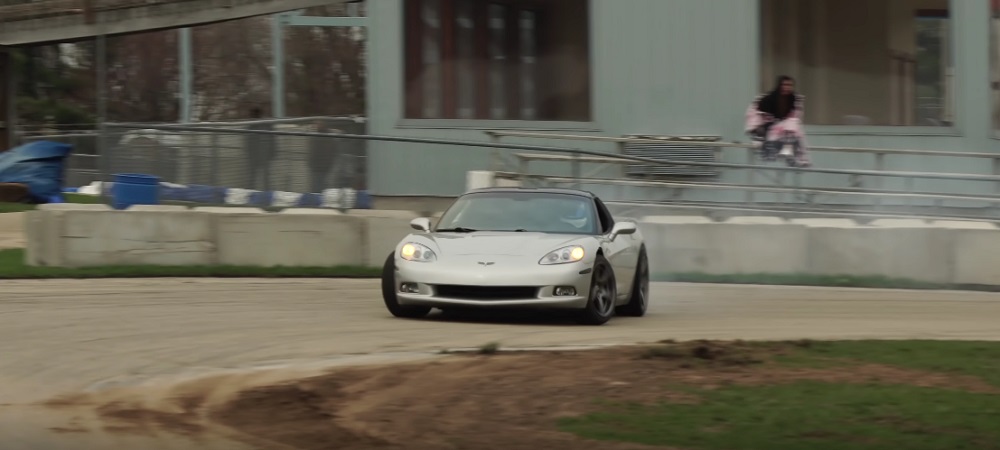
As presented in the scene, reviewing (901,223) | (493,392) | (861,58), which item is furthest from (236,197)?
(861,58)

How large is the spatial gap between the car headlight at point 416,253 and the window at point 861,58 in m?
10.5

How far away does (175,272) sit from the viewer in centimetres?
1716

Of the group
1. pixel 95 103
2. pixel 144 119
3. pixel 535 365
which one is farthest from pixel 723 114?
pixel 95 103

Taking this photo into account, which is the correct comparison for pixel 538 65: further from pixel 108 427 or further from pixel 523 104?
pixel 108 427

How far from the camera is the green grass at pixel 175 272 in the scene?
16641mm

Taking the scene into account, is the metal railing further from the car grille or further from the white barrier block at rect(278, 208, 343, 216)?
the car grille

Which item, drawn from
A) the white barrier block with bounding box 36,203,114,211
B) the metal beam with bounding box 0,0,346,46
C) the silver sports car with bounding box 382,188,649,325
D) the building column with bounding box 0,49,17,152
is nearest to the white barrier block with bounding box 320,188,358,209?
the white barrier block with bounding box 36,203,114,211

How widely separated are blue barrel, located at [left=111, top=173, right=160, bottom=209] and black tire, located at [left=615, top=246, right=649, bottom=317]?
609 centimetres

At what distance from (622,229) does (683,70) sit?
28.2 ft

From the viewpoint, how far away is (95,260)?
17.3 m

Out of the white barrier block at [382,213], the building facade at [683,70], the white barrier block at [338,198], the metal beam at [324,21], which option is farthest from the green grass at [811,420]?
the metal beam at [324,21]

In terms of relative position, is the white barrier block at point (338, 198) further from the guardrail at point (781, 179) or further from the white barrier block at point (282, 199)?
the guardrail at point (781, 179)

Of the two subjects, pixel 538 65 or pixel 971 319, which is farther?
pixel 538 65

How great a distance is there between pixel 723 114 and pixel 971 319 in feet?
27.9
